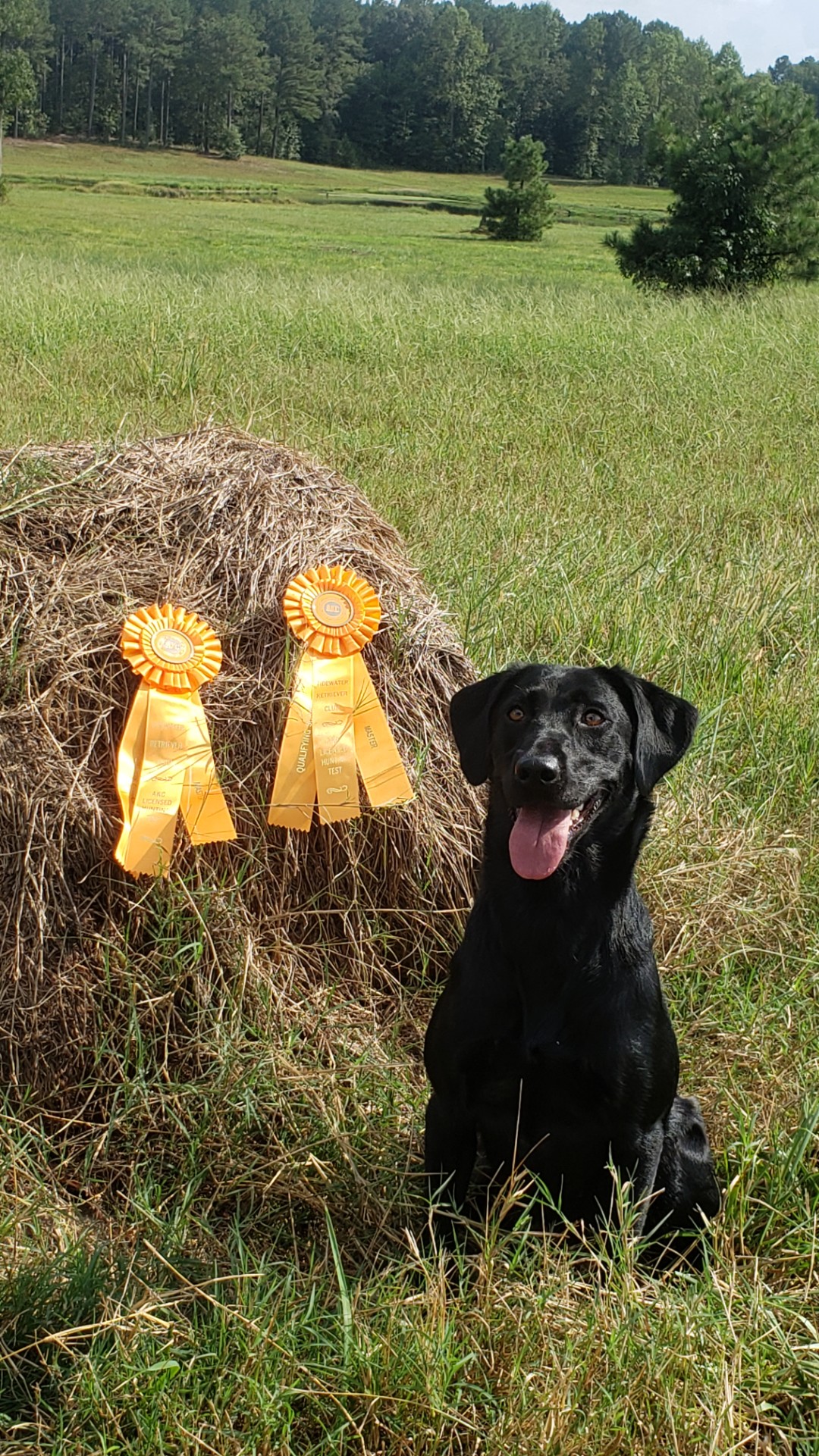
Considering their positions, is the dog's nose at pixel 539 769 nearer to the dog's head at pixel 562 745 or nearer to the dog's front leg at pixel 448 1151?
the dog's head at pixel 562 745

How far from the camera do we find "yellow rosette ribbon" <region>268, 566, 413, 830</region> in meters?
3.54

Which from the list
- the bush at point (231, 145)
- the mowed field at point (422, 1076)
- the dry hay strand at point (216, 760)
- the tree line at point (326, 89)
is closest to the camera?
the mowed field at point (422, 1076)

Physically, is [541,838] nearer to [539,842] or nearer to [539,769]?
[539,842]

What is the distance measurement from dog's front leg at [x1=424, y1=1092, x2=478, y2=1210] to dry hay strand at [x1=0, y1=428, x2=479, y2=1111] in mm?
832

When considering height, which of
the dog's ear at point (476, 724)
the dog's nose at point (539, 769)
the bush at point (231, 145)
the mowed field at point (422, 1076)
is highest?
the bush at point (231, 145)

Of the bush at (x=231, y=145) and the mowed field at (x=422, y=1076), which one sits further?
the bush at (x=231, y=145)

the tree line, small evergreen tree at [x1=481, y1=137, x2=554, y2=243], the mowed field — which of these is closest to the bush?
the tree line

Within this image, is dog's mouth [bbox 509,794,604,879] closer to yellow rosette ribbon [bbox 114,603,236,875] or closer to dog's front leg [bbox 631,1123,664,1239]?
dog's front leg [bbox 631,1123,664,1239]

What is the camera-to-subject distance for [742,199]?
70.7 ft

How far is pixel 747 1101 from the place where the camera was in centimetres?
312

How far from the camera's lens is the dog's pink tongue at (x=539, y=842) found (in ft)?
8.23

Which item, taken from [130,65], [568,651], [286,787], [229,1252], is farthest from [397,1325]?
[130,65]

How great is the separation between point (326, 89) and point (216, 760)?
410 ft

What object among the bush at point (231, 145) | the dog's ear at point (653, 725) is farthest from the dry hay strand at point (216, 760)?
the bush at point (231, 145)
